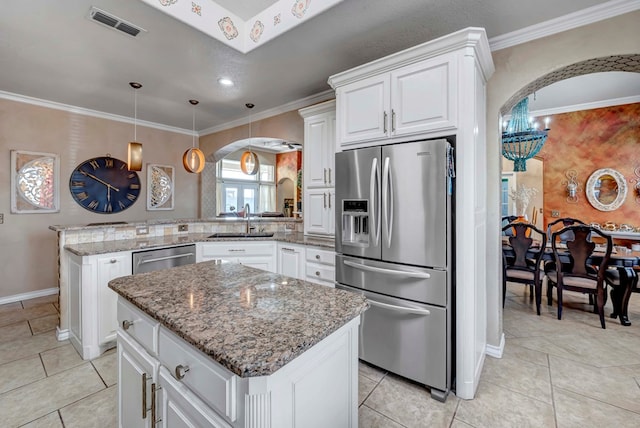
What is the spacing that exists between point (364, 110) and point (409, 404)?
2154 millimetres

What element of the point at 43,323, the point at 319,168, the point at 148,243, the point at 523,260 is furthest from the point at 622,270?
the point at 43,323

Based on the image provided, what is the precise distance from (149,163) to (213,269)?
169 inches

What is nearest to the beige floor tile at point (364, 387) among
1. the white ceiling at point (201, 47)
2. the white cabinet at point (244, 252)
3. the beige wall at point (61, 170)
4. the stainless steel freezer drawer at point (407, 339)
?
the stainless steel freezer drawer at point (407, 339)

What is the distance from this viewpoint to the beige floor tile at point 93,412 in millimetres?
1745

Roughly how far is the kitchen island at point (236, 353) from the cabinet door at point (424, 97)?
1.38 metres

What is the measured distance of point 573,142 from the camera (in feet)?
16.9

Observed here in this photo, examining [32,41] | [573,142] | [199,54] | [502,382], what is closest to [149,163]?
[32,41]

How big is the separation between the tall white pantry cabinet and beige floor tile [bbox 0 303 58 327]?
4307 mm

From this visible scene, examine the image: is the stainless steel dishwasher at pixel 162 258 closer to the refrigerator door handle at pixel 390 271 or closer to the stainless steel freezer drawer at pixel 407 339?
the refrigerator door handle at pixel 390 271

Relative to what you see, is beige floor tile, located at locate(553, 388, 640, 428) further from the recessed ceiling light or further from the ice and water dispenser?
the recessed ceiling light

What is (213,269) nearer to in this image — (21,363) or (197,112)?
(21,363)

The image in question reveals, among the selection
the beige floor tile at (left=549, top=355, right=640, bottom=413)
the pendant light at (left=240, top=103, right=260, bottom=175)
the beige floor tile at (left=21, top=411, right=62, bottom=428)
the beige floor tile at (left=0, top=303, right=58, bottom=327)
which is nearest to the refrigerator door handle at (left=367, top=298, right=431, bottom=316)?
the beige floor tile at (left=549, top=355, right=640, bottom=413)

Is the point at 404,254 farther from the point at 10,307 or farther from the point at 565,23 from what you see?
the point at 10,307

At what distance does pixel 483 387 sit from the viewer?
2057mm
